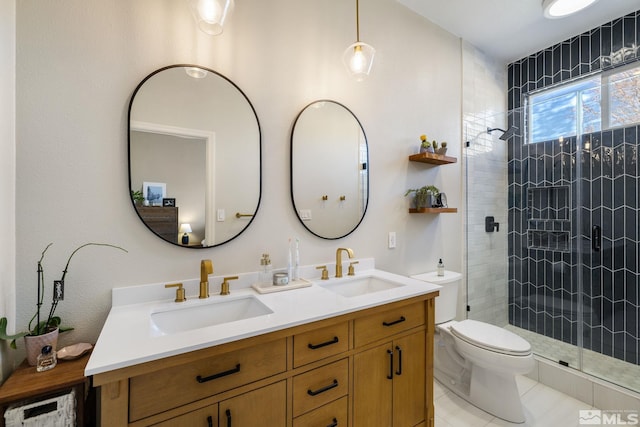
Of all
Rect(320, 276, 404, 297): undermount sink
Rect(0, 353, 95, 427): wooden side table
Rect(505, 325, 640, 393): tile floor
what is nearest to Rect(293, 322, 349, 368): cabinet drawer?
Rect(320, 276, 404, 297): undermount sink

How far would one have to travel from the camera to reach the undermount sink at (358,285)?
1726mm

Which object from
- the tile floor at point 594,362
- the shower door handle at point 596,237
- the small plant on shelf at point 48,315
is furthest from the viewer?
the shower door handle at point 596,237

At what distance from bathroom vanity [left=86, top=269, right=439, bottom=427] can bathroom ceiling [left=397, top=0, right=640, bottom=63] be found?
2188 millimetres

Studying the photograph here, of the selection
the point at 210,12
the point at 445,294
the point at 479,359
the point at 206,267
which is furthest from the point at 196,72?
the point at 479,359

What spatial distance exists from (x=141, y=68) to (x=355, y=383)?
1742mm

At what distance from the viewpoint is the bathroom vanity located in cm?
86

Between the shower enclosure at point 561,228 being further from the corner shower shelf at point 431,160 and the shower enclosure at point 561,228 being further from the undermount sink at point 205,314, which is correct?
the undermount sink at point 205,314

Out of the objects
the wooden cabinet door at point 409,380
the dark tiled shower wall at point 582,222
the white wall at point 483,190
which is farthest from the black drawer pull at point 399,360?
the dark tiled shower wall at point 582,222

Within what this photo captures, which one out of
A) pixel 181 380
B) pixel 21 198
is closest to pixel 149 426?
pixel 181 380

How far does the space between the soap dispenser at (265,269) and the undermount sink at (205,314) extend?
0.19 meters

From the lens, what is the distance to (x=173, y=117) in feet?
4.61

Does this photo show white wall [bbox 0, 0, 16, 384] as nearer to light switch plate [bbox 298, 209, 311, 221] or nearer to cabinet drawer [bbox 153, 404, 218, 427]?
cabinet drawer [bbox 153, 404, 218, 427]

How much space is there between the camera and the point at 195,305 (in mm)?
1307

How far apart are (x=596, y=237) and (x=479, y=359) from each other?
4.87 ft
